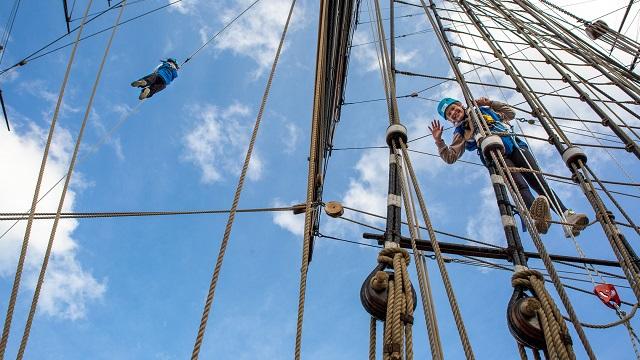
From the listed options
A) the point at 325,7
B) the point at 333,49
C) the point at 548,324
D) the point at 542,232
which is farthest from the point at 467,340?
the point at 333,49

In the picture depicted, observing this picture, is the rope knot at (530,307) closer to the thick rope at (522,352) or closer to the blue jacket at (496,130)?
the thick rope at (522,352)

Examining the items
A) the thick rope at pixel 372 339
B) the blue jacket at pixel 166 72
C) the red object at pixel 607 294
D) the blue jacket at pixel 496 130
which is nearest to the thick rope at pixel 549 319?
the thick rope at pixel 372 339

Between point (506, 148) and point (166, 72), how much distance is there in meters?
5.35

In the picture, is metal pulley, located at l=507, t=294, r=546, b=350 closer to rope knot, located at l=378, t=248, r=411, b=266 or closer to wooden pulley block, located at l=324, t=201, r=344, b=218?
rope knot, located at l=378, t=248, r=411, b=266

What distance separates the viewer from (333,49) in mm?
5293

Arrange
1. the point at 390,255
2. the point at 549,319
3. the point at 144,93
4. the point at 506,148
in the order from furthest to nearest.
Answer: the point at 144,93 → the point at 506,148 → the point at 390,255 → the point at 549,319

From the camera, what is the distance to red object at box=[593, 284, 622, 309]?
3.98 m

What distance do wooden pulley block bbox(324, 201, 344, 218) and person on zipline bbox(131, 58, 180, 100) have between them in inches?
172

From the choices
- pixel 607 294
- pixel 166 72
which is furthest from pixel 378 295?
pixel 166 72

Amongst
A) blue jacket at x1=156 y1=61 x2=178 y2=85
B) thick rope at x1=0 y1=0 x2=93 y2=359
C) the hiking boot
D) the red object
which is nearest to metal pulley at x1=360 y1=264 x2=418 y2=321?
thick rope at x1=0 y1=0 x2=93 y2=359

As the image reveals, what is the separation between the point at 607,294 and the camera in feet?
13.3

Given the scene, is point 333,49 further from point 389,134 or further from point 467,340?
point 467,340

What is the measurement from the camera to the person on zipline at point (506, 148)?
3734mm

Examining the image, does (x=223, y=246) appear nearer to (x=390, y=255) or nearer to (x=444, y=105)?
(x=390, y=255)
